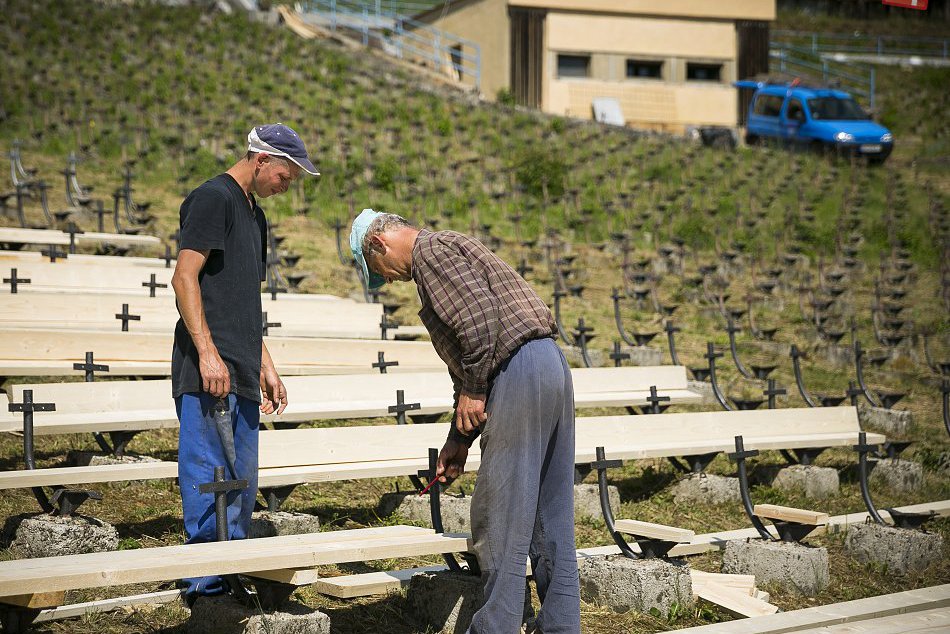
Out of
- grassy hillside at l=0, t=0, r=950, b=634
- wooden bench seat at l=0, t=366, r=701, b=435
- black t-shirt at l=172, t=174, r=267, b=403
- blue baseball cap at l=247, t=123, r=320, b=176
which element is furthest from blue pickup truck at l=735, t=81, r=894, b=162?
black t-shirt at l=172, t=174, r=267, b=403

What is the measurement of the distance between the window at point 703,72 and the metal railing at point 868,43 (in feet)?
29.1

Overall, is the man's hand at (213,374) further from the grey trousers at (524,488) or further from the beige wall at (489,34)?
the beige wall at (489,34)

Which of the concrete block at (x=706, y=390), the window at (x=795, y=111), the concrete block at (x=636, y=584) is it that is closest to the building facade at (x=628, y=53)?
the window at (x=795, y=111)

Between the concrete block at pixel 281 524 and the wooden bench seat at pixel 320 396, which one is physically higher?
the wooden bench seat at pixel 320 396

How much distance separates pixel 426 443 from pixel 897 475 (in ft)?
11.6

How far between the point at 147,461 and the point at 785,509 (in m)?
3.23

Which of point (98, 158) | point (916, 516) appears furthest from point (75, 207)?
Result: point (916, 516)

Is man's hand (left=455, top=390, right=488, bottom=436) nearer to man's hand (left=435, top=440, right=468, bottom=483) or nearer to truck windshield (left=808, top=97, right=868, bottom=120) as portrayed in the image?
man's hand (left=435, top=440, right=468, bottom=483)

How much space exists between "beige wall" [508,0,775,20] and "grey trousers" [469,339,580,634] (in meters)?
23.5

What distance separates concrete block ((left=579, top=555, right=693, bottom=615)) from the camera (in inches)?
186

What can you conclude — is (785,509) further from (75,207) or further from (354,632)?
(75,207)

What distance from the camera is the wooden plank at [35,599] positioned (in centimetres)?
328

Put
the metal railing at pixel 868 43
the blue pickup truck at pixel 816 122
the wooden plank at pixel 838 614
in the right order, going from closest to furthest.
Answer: the wooden plank at pixel 838 614 < the blue pickup truck at pixel 816 122 < the metal railing at pixel 868 43

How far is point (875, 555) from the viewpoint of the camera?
18.9 feet
